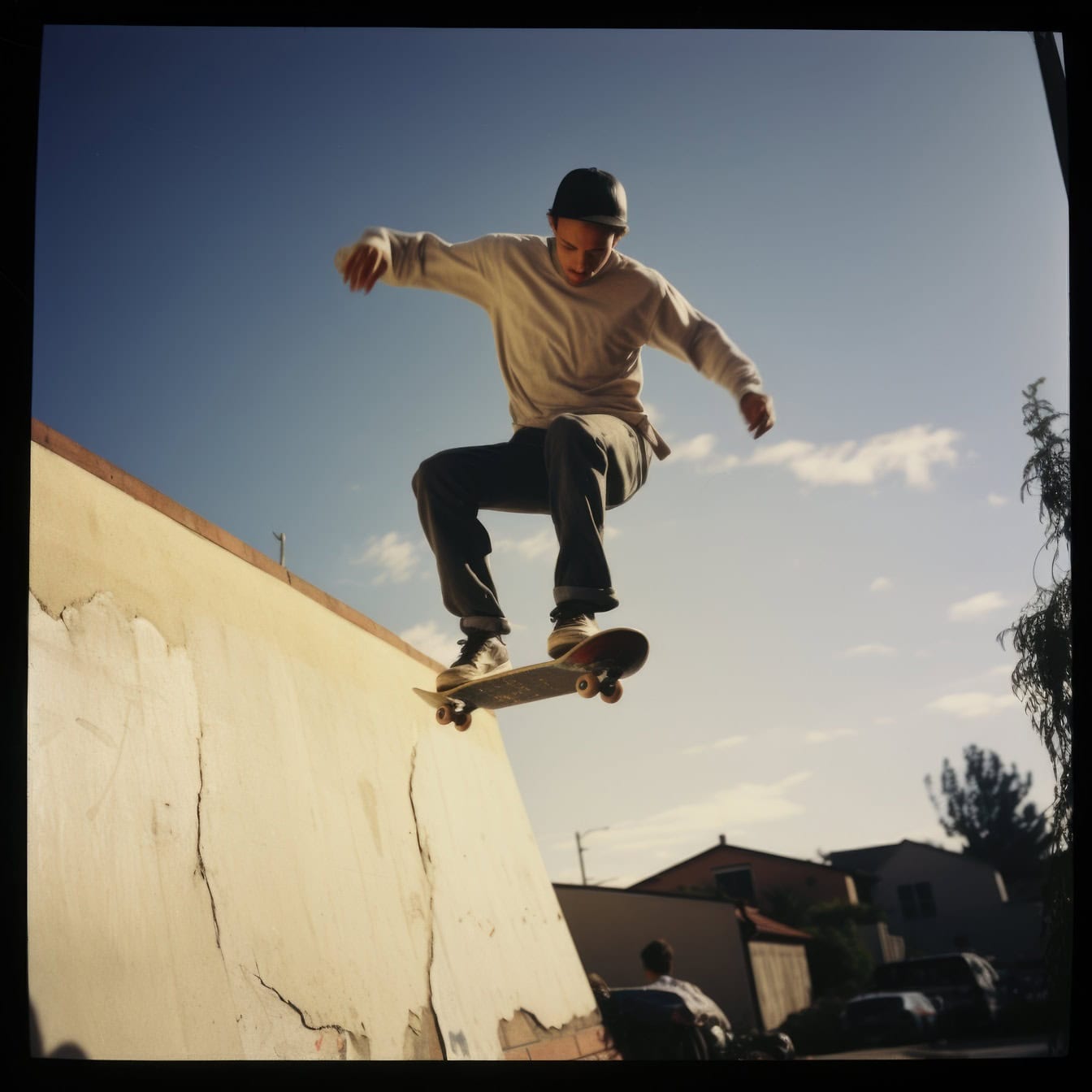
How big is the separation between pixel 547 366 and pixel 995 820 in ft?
9.45

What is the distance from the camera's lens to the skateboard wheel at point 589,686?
3846 millimetres

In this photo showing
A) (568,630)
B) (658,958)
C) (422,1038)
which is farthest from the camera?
(658,958)

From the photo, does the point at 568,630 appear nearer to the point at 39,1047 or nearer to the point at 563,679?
the point at 563,679

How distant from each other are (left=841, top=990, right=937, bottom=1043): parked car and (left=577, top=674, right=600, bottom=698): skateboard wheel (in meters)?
1.83

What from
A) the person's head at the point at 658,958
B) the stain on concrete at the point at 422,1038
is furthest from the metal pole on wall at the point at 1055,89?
the stain on concrete at the point at 422,1038

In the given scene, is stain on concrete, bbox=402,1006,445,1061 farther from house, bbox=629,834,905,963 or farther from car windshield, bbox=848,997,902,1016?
car windshield, bbox=848,997,902,1016

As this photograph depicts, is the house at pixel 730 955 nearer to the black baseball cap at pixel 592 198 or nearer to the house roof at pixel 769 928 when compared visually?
the house roof at pixel 769 928

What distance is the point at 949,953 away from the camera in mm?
4367

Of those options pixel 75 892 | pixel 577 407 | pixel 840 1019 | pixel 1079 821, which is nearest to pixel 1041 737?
pixel 1079 821

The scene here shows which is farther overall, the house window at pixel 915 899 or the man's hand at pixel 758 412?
the house window at pixel 915 899

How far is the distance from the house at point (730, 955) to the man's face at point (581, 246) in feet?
10.4

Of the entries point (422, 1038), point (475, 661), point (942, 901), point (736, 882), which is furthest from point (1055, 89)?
point (422, 1038)

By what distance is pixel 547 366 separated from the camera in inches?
163

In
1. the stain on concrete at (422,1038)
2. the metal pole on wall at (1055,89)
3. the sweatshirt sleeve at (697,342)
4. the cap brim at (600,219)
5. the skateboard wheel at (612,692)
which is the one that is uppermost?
the metal pole on wall at (1055,89)
